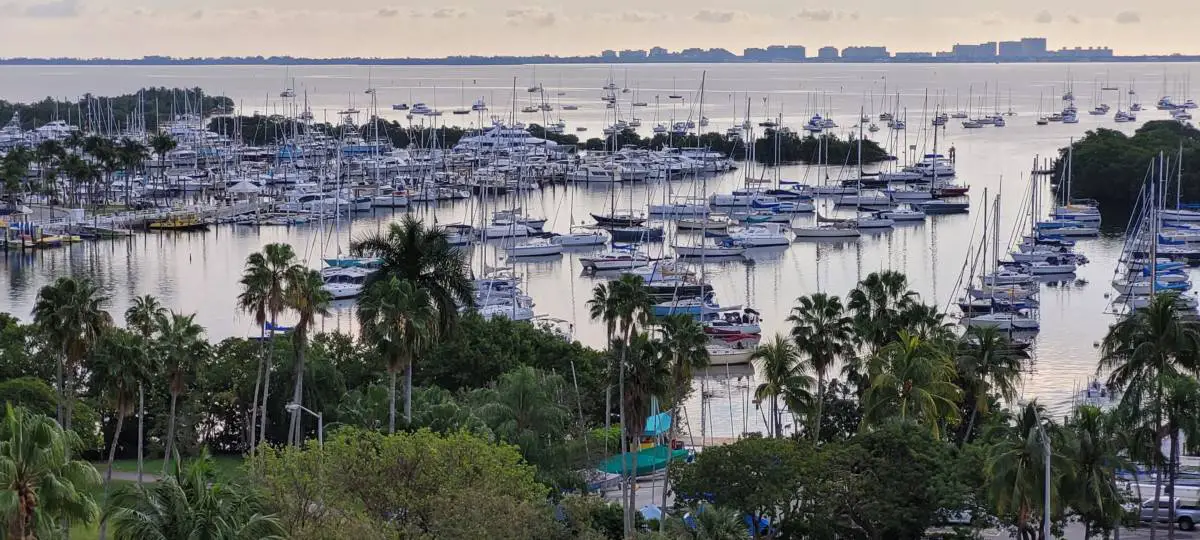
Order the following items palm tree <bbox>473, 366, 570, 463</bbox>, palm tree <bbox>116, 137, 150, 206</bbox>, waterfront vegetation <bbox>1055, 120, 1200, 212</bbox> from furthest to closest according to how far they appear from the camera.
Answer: palm tree <bbox>116, 137, 150, 206</bbox> < waterfront vegetation <bbox>1055, 120, 1200, 212</bbox> < palm tree <bbox>473, 366, 570, 463</bbox>

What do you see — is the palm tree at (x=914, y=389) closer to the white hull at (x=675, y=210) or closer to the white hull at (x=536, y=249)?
the white hull at (x=536, y=249)

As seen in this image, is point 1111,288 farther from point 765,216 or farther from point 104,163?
point 104,163

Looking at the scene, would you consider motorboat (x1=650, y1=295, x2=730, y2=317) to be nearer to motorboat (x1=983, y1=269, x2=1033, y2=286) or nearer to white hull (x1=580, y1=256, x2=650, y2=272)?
white hull (x1=580, y1=256, x2=650, y2=272)

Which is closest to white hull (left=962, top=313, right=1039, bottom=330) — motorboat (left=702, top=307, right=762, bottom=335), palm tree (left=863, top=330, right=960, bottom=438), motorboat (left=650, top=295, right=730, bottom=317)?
motorboat (left=702, top=307, right=762, bottom=335)

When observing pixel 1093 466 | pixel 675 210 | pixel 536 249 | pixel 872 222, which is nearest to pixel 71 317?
pixel 1093 466

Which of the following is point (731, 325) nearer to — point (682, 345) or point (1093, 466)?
point (682, 345)

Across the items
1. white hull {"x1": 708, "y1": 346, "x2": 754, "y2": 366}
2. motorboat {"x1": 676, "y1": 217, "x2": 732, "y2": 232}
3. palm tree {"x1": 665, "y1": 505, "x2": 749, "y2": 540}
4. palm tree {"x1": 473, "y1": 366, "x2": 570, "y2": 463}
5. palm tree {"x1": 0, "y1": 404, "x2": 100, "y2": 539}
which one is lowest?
white hull {"x1": 708, "y1": 346, "x2": 754, "y2": 366}
